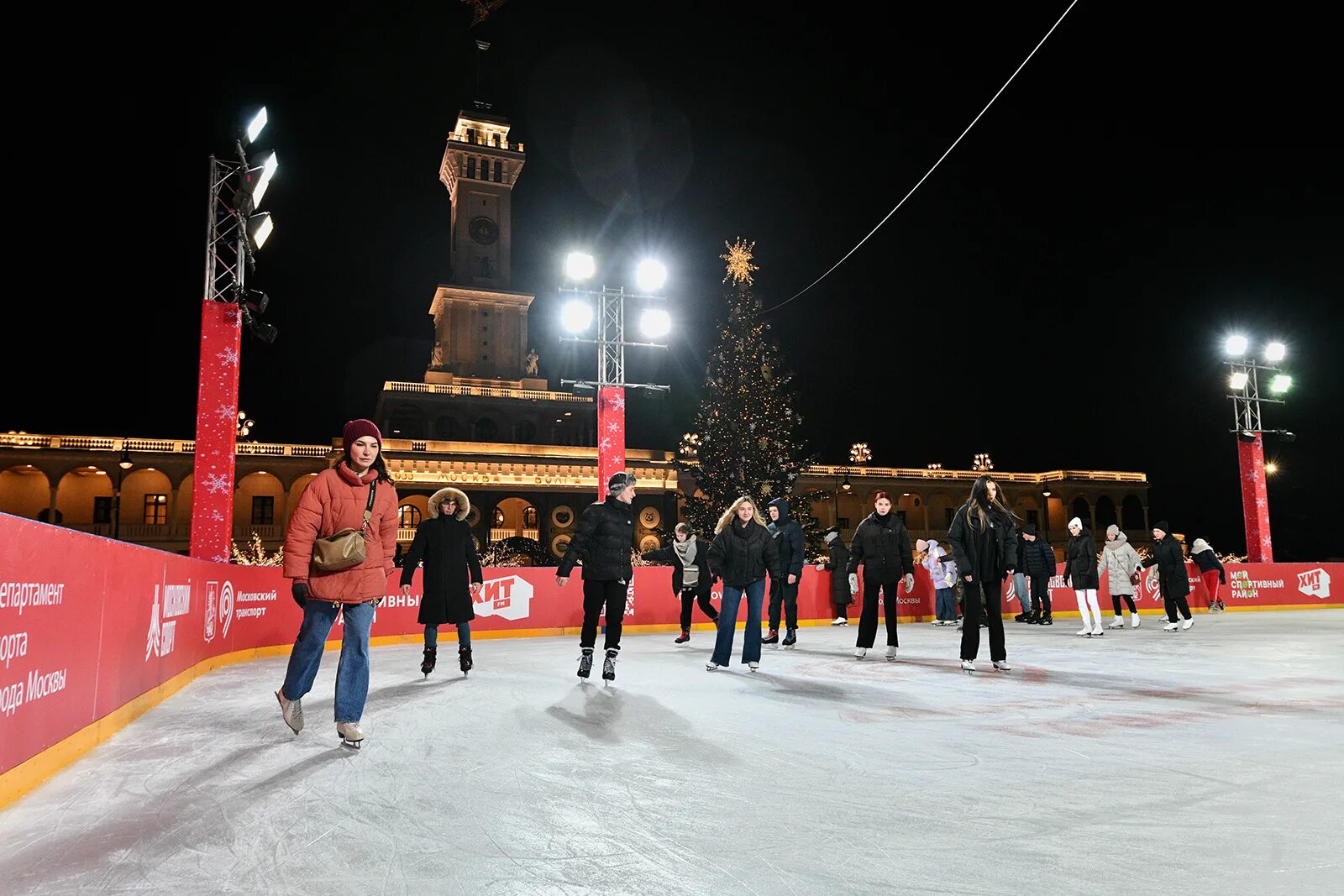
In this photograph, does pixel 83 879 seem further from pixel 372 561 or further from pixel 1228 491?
pixel 1228 491

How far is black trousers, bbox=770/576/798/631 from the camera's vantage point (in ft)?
36.4

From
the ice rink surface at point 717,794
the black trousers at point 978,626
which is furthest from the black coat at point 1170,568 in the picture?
the black trousers at point 978,626

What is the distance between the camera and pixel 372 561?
5086mm

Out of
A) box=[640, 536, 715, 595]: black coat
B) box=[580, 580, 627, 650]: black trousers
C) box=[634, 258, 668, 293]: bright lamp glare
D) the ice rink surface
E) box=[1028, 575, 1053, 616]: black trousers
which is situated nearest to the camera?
the ice rink surface

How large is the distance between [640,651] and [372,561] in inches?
250

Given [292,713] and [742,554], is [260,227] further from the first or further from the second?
[292,713]

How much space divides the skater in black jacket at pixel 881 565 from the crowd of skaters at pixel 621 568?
0.02 metres

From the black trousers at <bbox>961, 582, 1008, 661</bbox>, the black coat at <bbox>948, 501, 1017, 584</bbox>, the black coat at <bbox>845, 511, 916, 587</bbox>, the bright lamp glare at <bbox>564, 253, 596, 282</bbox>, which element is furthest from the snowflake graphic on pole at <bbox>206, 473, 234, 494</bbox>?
the black trousers at <bbox>961, 582, 1008, 661</bbox>

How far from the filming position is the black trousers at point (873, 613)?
9297 millimetres

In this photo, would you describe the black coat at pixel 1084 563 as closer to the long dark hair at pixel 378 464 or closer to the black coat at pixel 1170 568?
the black coat at pixel 1170 568

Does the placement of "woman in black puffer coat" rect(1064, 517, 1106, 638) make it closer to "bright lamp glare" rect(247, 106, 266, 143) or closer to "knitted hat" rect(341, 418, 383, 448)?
"knitted hat" rect(341, 418, 383, 448)

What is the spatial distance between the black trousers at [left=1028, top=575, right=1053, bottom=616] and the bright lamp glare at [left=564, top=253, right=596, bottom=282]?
10577 millimetres

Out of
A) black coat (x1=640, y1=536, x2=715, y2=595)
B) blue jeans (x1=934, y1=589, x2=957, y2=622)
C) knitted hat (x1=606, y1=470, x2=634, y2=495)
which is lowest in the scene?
blue jeans (x1=934, y1=589, x2=957, y2=622)

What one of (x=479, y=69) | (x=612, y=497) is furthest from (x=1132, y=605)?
(x=479, y=69)
